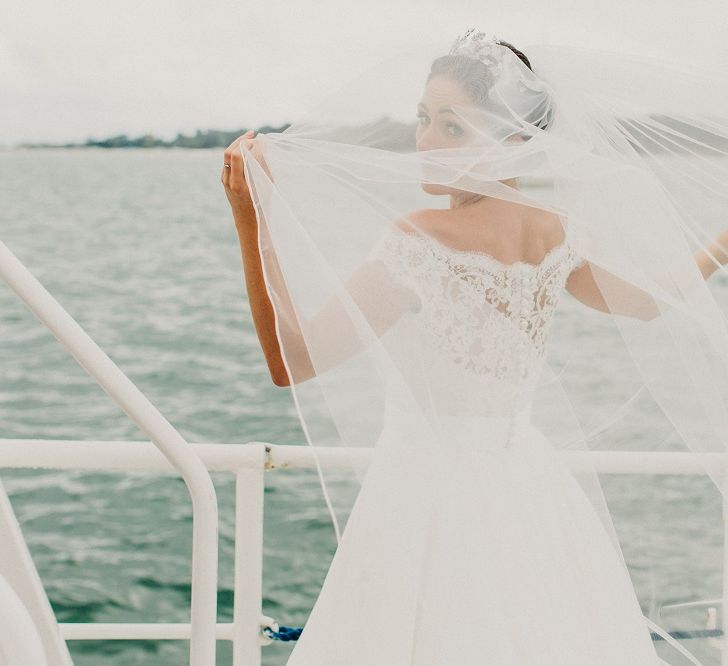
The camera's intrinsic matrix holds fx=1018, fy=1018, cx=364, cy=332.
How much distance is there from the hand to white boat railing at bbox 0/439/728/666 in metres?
0.44

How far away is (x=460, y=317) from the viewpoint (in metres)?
1.60

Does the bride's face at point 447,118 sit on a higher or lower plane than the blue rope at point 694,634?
higher

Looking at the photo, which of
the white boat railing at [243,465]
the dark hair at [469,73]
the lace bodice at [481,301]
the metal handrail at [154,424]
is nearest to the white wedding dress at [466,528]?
the lace bodice at [481,301]

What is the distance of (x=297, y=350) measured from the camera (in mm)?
1534

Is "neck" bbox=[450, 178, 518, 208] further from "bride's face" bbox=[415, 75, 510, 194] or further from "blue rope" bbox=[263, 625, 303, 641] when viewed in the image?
"blue rope" bbox=[263, 625, 303, 641]

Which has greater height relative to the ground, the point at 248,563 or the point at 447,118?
the point at 447,118

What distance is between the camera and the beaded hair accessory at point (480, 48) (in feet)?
5.30

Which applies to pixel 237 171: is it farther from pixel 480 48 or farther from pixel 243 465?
pixel 243 465

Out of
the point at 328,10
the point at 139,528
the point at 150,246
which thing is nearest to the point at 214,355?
the point at 139,528

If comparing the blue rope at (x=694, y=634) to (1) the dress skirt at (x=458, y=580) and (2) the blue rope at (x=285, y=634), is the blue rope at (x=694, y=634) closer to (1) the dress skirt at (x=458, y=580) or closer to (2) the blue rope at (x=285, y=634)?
(1) the dress skirt at (x=458, y=580)

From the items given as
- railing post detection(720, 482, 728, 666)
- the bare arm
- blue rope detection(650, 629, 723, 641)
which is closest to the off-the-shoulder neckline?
the bare arm

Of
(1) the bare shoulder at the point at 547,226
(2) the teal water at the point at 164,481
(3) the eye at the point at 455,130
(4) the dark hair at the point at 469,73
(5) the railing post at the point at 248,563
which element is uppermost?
(2) the teal water at the point at 164,481

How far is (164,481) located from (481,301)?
31.2 feet

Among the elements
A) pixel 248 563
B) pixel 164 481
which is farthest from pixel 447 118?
pixel 164 481
